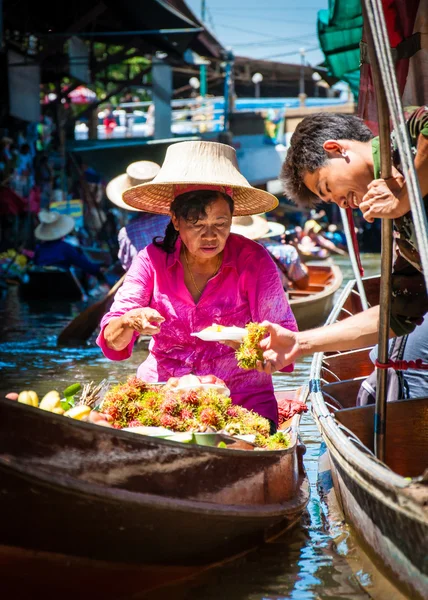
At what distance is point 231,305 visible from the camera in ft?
12.2

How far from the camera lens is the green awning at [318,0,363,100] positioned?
7.22 meters

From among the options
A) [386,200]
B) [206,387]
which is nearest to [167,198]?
[206,387]

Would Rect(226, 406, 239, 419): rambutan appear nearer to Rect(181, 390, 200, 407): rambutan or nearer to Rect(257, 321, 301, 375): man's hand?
Rect(181, 390, 200, 407): rambutan

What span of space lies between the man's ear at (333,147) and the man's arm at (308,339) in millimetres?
627

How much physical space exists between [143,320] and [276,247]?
609cm

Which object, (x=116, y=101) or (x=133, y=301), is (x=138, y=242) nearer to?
(x=133, y=301)

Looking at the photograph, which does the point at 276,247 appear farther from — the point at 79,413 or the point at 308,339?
the point at 79,413

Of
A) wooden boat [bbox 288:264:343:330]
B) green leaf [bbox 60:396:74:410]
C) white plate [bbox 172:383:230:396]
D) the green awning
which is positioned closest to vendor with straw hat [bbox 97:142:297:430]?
green leaf [bbox 60:396:74:410]

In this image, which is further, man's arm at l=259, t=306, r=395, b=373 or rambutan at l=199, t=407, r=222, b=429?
rambutan at l=199, t=407, r=222, b=429

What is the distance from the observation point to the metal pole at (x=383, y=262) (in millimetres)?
2471

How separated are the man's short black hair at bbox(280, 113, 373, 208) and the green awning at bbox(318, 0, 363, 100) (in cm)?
444

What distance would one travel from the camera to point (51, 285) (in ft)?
38.6

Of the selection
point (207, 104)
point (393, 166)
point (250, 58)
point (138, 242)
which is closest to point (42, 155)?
point (207, 104)

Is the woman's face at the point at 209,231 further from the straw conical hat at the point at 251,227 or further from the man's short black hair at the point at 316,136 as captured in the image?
the straw conical hat at the point at 251,227
